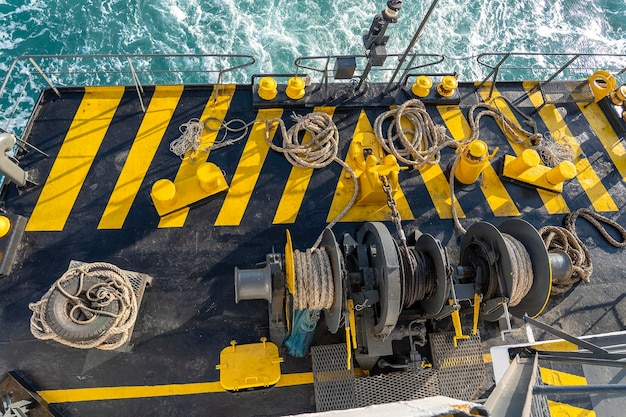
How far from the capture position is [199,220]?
19.4ft

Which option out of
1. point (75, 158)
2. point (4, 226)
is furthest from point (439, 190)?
point (4, 226)

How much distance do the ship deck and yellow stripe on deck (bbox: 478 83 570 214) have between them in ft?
0.09

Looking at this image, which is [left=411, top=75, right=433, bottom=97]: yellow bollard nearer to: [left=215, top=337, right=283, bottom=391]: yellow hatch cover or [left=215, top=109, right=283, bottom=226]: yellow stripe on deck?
[left=215, top=109, right=283, bottom=226]: yellow stripe on deck

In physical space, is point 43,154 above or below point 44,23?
above

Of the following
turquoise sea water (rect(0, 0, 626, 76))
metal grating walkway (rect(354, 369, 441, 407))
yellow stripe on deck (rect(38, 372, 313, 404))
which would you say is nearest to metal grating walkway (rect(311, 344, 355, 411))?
metal grating walkway (rect(354, 369, 441, 407))

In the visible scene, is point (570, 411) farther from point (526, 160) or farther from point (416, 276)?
point (526, 160)

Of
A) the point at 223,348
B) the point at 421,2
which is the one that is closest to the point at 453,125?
the point at 223,348

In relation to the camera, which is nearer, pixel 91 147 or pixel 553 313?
pixel 553 313

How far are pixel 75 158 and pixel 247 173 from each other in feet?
8.02

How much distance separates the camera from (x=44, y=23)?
9.59 meters

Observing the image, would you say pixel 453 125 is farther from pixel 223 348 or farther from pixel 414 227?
pixel 223 348

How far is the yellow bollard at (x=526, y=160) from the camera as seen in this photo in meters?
6.23

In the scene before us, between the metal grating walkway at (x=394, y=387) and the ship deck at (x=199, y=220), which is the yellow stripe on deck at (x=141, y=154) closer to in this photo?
the ship deck at (x=199, y=220)

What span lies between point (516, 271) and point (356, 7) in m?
8.10
